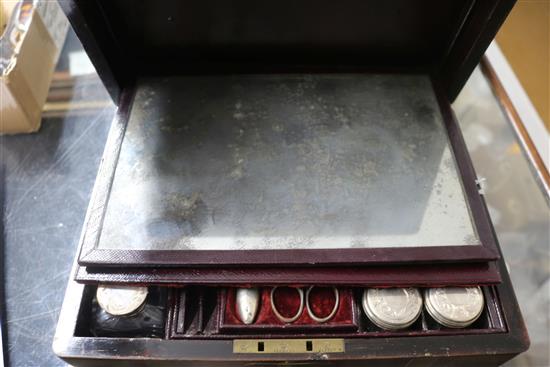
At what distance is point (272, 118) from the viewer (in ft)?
2.72

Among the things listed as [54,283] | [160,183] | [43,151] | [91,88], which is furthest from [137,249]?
[91,88]

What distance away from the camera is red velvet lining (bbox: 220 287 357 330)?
2.28 ft

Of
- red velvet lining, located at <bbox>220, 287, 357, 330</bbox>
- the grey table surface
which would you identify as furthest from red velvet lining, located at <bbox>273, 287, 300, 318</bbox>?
the grey table surface

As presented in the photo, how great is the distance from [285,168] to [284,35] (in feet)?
0.76

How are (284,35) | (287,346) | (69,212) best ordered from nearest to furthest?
(287,346) < (284,35) < (69,212)

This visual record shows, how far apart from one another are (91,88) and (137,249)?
58 cm

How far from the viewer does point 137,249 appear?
0.69 m

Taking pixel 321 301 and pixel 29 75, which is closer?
pixel 321 301

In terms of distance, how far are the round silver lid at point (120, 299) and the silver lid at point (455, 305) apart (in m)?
0.42

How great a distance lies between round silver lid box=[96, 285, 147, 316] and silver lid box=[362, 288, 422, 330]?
33cm

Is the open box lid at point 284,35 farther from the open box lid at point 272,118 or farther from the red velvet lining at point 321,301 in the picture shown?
the red velvet lining at point 321,301

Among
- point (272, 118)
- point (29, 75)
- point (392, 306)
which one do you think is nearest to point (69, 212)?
point (29, 75)

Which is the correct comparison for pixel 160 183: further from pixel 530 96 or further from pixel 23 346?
pixel 530 96

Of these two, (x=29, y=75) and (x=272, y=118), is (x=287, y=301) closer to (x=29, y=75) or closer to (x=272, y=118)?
(x=272, y=118)
